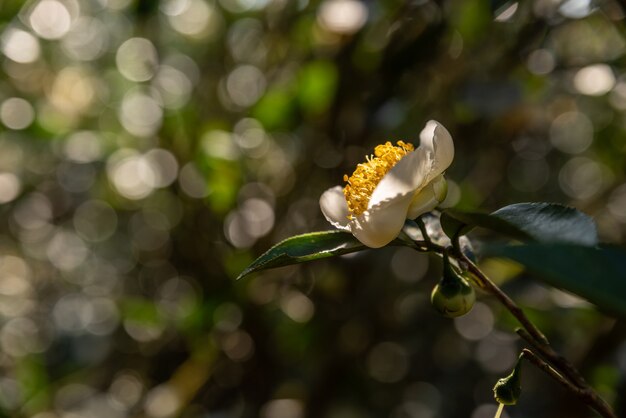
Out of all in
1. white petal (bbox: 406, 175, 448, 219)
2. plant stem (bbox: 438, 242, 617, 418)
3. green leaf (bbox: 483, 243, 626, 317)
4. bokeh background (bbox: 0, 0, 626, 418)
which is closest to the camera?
green leaf (bbox: 483, 243, 626, 317)

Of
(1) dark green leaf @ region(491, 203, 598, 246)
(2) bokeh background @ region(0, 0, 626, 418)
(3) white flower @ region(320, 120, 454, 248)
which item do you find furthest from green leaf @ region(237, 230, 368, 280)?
(2) bokeh background @ region(0, 0, 626, 418)

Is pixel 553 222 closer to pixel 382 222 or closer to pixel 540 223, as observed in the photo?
pixel 540 223

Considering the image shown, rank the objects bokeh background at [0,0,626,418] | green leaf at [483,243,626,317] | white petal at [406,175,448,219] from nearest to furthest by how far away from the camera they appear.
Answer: green leaf at [483,243,626,317], white petal at [406,175,448,219], bokeh background at [0,0,626,418]

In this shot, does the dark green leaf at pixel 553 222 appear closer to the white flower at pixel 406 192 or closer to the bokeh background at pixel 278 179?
the white flower at pixel 406 192

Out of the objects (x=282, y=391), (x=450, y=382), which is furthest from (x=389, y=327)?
(x=450, y=382)

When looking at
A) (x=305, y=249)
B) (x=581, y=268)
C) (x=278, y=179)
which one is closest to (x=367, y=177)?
(x=305, y=249)

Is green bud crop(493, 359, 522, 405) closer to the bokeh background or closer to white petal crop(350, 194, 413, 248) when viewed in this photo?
white petal crop(350, 194, 413, 248)
